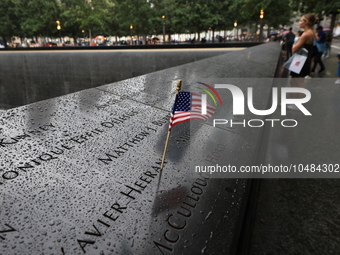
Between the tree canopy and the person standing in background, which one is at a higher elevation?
the tree canopy

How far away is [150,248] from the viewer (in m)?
1.00

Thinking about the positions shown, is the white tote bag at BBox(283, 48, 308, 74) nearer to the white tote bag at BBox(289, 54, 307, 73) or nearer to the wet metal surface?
the white tote bag at BBox(289, 54, 307, 73)

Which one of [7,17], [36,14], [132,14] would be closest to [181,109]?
[132,14]

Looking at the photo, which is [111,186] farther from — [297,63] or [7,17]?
[7,17]

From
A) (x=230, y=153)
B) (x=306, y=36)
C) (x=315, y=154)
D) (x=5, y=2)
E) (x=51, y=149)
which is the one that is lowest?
(x=315, y=154)

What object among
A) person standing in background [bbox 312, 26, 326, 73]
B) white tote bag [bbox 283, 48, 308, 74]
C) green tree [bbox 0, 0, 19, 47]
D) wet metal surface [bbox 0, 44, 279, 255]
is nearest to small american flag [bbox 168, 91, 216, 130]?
wet metal surface [bbox 0, 44, 279, 255]

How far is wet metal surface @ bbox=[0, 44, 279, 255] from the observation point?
1.03 meters

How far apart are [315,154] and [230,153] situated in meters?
2.42

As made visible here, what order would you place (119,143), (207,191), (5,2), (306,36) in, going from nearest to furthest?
1. (207,191)
2. (119,143)
3. (306,36)
4. (5,2)

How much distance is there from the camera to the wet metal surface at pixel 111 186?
3.38ft

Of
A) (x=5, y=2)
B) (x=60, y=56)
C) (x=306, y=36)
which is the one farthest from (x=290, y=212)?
(x=5, y=2)

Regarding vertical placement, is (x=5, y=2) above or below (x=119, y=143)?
above

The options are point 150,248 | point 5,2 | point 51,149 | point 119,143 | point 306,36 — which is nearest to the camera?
point 150,248

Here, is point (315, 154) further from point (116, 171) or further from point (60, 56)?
point (60, 56)
